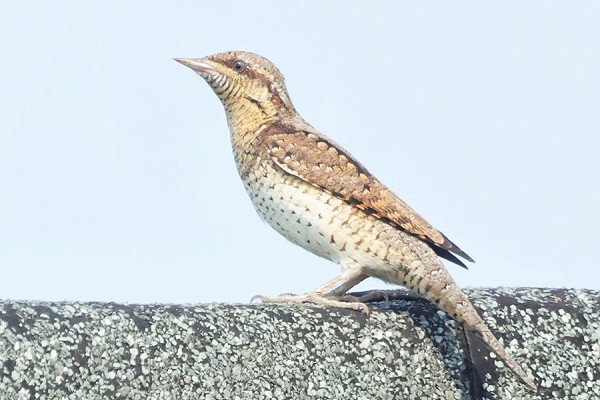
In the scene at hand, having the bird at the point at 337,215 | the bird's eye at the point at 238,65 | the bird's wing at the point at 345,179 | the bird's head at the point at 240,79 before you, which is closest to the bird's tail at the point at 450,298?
the bird at the point at 337,215

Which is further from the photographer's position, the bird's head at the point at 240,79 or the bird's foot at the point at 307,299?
the bird's head at the point at 240,79

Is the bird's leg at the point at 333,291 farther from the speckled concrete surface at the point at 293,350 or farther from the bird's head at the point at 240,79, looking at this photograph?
the bird's head at the point at 240,79

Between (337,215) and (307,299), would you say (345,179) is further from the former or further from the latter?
(307,299)

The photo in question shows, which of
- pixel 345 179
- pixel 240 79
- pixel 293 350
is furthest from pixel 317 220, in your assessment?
pixel 293 350

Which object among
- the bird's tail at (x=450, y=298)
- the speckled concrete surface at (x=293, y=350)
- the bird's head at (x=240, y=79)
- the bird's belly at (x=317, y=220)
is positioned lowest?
the speckled concrete surface at (x=293, y=350)

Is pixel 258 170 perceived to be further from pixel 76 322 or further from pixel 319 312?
pixel 76 322

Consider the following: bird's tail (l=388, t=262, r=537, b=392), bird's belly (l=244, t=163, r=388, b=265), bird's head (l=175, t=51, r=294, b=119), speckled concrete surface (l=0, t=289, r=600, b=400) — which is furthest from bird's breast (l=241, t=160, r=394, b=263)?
bird's head (l=175, t=51, r=294, b=119)

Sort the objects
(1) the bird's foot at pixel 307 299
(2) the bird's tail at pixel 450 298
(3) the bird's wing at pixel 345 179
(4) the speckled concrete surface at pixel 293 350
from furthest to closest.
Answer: (3) the bird's wing at pixel 345 179
(1) the bird's foot at pixel 307 299
(2) the bird's tail at pixel 450 298
(4) the speckled concrete surface at pixel 293 350
